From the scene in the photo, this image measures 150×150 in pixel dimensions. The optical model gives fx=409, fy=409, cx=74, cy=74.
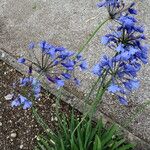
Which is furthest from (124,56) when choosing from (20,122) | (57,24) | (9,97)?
(57,24)

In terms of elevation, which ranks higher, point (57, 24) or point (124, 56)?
point (57, 24)

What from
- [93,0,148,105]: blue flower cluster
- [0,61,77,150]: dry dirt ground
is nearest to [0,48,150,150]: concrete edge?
[0,61,77,150]: dry dirt ground

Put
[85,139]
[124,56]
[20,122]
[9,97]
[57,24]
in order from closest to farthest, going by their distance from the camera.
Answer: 1. [124,56]
2. [85,139]
3. [20,122]
4. [9,97]
5. [57,24]

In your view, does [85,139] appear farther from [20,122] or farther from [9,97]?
[9,97]

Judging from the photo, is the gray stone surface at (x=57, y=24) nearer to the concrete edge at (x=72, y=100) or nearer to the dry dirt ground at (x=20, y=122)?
the concrete edge at (x=72, y=100)

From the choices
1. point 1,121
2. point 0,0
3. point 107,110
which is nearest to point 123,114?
point 107,110

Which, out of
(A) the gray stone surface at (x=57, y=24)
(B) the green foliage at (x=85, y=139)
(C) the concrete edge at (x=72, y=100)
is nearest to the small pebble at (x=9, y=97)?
(C) the concrete edge at (x=72, y=100)

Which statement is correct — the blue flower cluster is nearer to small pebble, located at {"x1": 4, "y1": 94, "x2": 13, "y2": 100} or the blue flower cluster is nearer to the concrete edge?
the concrete edge

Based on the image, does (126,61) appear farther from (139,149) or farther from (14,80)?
(14,80)
